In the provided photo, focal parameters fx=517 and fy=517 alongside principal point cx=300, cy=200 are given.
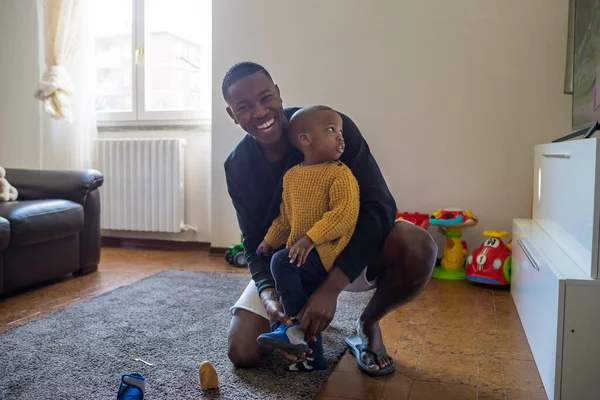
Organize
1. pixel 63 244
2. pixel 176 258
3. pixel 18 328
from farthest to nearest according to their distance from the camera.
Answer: pixel 176 258 → pixel 63 244 → pixel 18 328

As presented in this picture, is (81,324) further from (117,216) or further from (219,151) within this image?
(117,216)

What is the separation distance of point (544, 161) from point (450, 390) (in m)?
1.06

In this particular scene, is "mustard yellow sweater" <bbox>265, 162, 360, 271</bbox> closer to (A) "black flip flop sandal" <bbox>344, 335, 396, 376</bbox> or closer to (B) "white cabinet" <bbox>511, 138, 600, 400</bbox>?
(A) "black flip flop sandal" <bbox>344, 335, 396, 376</bbox>

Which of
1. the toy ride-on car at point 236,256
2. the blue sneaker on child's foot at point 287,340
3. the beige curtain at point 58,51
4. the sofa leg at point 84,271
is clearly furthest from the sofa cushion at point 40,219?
the blue sneaker on child's foot at point 287,340

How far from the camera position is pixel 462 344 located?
1.71 metres

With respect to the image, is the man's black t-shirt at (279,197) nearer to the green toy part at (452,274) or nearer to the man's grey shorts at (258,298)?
the man's grey shorts at (258,298)

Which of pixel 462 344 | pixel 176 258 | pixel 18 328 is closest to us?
pixel 462 344

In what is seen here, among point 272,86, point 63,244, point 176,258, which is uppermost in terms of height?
point 272,86

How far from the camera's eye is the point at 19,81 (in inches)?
152

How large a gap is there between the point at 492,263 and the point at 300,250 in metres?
1.53

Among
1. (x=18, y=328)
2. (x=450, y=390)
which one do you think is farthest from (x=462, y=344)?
(x=18, y=328)

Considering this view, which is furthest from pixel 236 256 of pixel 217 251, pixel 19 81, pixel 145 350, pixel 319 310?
pixel 19 81

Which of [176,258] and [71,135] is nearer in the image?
[176,258]

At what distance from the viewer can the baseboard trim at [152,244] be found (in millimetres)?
3564
